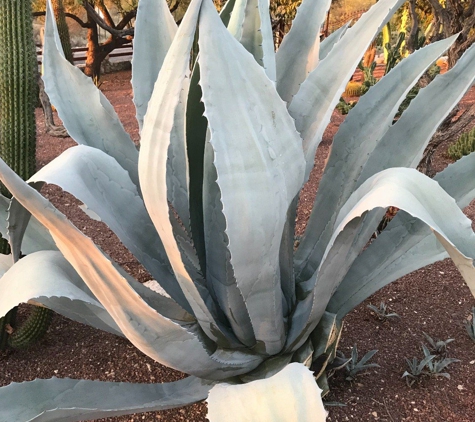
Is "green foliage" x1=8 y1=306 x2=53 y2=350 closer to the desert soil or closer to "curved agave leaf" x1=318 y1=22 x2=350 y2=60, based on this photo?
the desert soil

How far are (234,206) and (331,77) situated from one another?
0.43 m

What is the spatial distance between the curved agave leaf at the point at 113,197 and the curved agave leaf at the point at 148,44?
0.81ft

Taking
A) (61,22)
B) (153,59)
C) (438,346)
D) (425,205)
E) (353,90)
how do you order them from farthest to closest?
(61,22), (353,90), (438,346), (153,59), (425,205)

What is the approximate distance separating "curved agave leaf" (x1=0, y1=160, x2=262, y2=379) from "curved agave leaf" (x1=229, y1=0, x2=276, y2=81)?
0.65 m

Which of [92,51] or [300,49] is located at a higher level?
[300,49]

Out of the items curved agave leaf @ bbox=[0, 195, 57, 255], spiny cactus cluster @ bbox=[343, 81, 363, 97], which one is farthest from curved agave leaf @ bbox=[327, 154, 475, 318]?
spiny cactus cluster @ bbox=[343, 81, 363, 97]

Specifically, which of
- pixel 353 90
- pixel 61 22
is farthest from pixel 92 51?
pixel 353 90

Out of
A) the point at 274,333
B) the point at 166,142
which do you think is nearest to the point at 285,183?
the point at 166,142

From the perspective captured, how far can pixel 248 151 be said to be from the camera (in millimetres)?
948

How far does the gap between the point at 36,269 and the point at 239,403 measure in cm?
47

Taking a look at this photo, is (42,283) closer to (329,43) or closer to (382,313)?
(329,43)

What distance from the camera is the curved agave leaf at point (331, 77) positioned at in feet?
3.72

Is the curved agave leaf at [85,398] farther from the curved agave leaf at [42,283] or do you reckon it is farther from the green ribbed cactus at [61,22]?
the green ribbed cactus at [61,22]

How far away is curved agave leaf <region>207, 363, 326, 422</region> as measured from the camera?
0.88 metres
